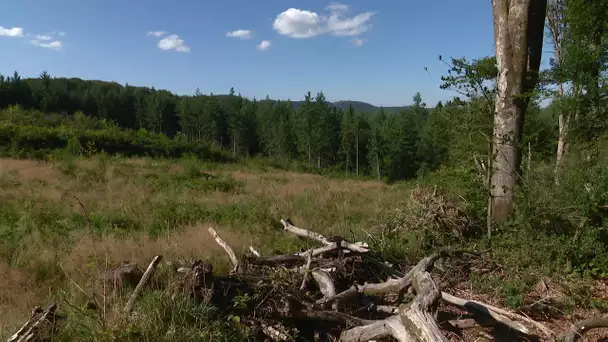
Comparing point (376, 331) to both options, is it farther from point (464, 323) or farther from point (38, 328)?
point (38, 328)

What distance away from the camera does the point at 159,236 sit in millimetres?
6027

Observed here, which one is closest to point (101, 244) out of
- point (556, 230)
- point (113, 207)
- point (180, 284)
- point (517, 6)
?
point (180, 284)

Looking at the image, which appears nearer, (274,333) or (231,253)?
(274,333)

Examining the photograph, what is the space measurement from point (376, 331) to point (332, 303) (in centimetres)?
59

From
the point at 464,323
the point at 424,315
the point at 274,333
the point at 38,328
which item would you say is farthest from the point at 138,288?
the point at 464,323

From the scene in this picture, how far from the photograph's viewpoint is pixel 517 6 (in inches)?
234

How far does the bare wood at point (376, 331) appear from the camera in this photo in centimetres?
302

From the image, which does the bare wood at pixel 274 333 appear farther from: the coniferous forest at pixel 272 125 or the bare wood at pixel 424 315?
the coniferous forest at pixel 272 125

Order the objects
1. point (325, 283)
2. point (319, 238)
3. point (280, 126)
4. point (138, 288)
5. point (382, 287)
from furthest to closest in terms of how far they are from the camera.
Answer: point (280, 126) → point (319, 238) → point (382, 287) → point (325, 283) → point (138, 288)

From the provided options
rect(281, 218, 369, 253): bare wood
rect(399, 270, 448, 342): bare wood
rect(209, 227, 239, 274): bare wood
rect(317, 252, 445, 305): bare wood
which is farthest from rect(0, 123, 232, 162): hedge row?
rect(399, 270, 448, 342): bare wood

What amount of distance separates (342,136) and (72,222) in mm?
54886

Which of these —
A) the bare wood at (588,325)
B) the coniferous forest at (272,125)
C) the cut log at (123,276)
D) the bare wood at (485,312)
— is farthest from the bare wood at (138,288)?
the coniferous forest at (272,125)

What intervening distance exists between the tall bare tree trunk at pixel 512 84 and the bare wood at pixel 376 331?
3.52 m

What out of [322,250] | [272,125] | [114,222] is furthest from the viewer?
[272,125]
